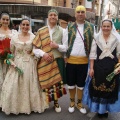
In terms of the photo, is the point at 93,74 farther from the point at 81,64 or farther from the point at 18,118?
the point at 18,118

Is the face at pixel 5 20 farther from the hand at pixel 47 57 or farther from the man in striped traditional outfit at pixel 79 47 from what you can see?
the man in striped traditional outfit at pixel 79 47

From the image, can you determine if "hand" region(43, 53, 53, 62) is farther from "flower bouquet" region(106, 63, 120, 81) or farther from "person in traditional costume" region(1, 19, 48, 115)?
"flower bouquet" region(106, 63, 120, 81)

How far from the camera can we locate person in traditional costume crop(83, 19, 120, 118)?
332 centimetres

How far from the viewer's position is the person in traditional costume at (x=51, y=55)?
3.58 metres

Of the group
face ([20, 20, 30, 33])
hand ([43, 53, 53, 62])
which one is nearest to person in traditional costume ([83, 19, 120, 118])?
hand ([43, 53, 53, 62])

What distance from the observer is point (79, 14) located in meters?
3.58

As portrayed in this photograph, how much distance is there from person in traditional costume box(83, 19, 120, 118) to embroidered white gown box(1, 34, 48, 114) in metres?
0.92

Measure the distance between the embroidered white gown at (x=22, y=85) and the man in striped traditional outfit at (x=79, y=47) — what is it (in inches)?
23.9

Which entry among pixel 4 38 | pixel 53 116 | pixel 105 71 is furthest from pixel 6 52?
pixel 105 71

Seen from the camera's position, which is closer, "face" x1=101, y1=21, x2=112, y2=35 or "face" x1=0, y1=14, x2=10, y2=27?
"face" x1=101, y1=21, x2=112, y2=35

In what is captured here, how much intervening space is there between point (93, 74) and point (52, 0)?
53.2 ft

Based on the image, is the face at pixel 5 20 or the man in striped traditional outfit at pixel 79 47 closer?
the man in striped traditional outfit at pixel 79 47

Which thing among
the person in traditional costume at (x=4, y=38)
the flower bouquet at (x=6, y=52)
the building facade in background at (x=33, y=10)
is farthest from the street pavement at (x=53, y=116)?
the building facade in background at (x=33, y=10)

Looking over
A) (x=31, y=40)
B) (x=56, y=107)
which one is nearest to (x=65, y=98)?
(x=56, y=107)
